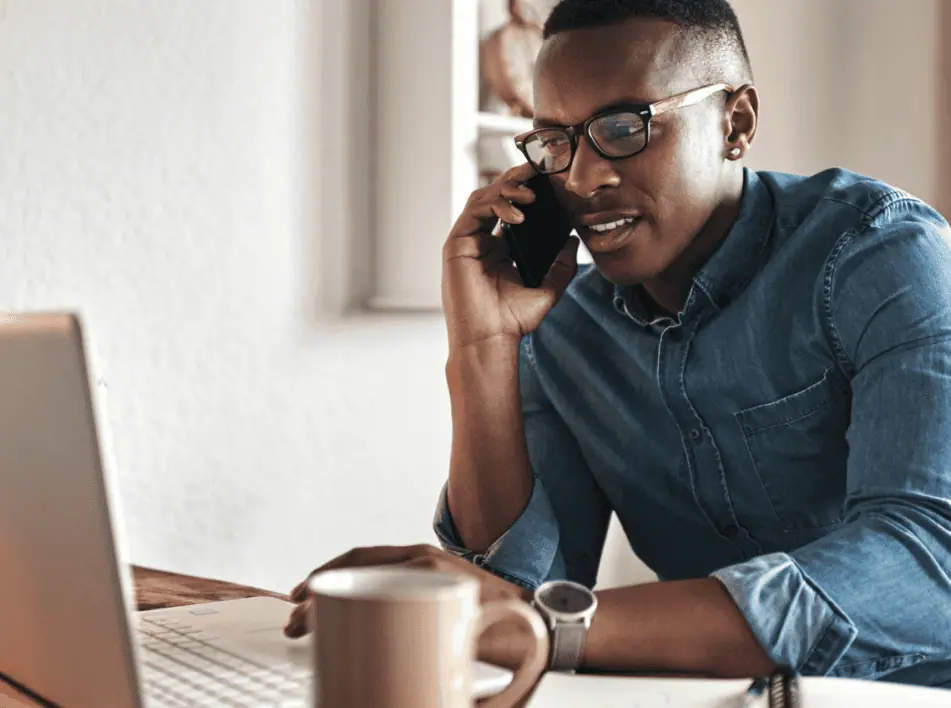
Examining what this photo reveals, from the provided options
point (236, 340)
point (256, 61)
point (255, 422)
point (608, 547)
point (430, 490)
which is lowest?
point (608, 547)

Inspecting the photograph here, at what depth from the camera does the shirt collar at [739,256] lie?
4.03ft

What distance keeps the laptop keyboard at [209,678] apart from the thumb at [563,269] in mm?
697

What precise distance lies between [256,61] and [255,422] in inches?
21.7

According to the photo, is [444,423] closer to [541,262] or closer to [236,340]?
[236,340]

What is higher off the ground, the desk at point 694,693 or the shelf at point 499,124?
the shelf at point 499,124

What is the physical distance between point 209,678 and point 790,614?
44cm

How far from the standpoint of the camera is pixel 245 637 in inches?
32.9

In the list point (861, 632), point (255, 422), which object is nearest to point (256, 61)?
point (255, 422)

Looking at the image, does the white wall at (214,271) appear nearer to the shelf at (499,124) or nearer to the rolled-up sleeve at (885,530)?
the shelf at (499,124)

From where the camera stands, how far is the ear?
130 cm

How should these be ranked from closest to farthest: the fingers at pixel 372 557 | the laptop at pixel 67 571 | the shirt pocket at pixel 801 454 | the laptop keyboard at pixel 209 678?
1. the laptop at pixel 67 571
2. the laptop keyboard at pixel 209 678
3. the fingers at pixel 372 557
4. the shirt pocket at pixel 801 454

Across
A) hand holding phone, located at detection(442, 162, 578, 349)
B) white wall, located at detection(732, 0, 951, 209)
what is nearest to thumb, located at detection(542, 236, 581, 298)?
hand holding phone, located at detection(442, 162, 578, 349)

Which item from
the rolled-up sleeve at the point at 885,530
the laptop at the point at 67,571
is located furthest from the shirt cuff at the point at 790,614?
the laptop at the point at 67,571

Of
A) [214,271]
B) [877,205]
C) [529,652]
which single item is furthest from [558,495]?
[529,652]
